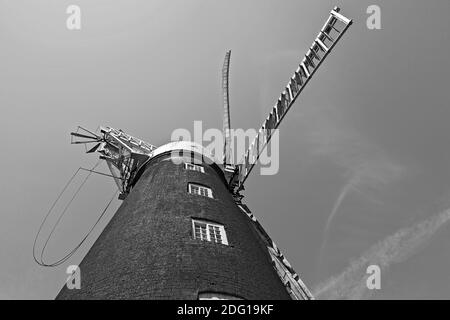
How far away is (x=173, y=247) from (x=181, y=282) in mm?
1791

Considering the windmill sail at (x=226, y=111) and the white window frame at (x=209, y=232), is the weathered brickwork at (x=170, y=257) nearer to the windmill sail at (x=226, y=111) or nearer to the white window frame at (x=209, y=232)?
the white window frame at (x=209, y=232)

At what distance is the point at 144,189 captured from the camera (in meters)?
18.3

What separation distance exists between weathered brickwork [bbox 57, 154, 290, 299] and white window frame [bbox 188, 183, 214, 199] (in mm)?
503

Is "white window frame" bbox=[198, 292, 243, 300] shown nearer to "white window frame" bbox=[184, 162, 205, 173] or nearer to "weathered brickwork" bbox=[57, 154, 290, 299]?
"weathered brickwork" bbox=[57, 154, 290, 299]

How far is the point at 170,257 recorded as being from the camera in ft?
40.9

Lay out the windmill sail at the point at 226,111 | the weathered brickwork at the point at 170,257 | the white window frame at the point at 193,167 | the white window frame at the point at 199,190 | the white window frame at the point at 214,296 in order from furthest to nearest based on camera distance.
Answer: the windmill sail at the point at 226,111 < the white window frame at the point at 193,167 < the white window frame at the point at 199,190 < the weathered brickwork at the point at 170,257 < the white window frame at the point at 214,296

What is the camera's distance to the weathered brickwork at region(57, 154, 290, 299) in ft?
37.7

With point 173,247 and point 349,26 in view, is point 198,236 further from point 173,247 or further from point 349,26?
point 349,26

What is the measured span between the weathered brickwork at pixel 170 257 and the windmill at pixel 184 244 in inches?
1.1

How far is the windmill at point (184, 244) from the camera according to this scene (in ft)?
38.2

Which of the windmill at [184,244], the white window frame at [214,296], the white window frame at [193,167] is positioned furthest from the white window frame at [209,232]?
the white window frame at [193,167]

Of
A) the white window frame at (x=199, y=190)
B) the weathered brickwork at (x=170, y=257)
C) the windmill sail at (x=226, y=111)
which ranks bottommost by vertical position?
the weathered brickwork at (x=170, y=257)
